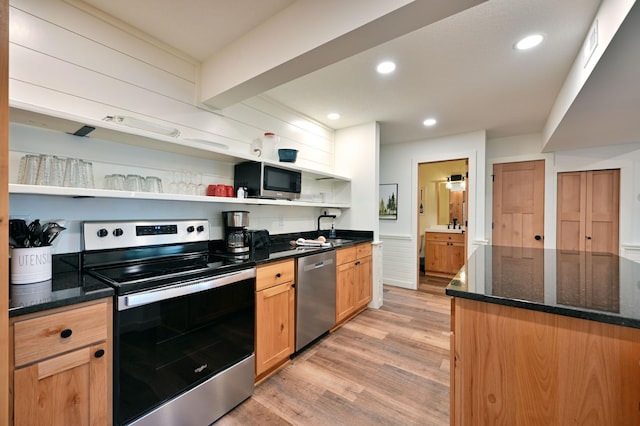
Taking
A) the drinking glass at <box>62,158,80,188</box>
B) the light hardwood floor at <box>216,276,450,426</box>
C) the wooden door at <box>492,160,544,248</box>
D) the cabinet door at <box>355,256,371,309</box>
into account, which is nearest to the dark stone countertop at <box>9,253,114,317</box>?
the drinking glass at <box>62,158,80,188</box>

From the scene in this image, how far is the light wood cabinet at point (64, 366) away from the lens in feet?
3.31

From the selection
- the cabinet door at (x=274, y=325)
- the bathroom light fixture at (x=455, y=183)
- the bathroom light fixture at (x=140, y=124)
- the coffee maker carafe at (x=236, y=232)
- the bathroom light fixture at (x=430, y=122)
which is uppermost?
the bathroom light fixture at (x=430, y=122)

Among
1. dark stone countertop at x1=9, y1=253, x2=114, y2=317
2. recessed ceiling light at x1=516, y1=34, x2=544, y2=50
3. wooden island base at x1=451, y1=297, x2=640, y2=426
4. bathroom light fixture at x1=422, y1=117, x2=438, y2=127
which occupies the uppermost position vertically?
recessed ceiling light at x1=516, y1=34, x2=544, y2=50

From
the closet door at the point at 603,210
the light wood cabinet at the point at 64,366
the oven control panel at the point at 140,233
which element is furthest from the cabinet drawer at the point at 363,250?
the closet door at the point at 603,210

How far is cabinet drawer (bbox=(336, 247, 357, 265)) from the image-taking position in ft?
9.34

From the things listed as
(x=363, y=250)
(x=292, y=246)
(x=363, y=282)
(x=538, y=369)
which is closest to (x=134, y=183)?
(x=292, y=246)

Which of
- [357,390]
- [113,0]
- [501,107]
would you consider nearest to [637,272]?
[357,390]

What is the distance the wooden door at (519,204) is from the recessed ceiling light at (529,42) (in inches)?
114

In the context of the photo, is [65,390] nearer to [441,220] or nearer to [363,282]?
[363,282]

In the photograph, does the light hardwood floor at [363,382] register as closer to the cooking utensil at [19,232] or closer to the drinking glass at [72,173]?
the cooking utensil at [19,232]

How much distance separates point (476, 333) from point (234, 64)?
86.2 inches

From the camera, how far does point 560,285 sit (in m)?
1.22

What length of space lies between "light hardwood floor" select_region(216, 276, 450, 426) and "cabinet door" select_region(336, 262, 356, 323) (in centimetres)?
19

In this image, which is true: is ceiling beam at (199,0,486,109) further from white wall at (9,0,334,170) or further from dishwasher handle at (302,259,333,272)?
dishwasher handle at (302,259,333,272)
